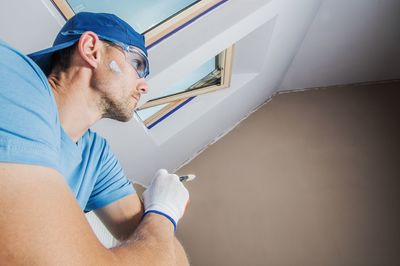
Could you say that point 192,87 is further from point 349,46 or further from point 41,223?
point 41,223

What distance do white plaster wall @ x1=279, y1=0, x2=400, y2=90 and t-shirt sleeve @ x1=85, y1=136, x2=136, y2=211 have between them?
6.53 ft

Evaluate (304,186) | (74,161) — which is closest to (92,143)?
(74,161)

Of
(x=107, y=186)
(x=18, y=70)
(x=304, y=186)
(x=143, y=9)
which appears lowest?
(x=304, y=186)

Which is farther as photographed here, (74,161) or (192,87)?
(192,87)

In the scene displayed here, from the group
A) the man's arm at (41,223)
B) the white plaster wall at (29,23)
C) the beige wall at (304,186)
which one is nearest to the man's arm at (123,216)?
the man's arm at (41,223)

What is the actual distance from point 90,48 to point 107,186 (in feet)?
1.64

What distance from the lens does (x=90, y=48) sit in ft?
2.76

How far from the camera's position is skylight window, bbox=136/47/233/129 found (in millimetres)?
1996

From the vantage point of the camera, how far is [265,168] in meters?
2.74

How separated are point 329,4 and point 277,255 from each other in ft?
7.28

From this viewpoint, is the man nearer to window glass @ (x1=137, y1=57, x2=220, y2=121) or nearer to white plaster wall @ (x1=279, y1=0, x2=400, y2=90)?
window glass @ (x1=137, y1=57, x2=220, y2=121)

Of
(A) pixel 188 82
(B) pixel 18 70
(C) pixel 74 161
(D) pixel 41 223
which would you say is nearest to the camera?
(D) pixel 41 223

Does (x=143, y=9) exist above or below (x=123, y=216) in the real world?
above

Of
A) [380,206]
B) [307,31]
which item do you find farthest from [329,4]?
[380,206]
